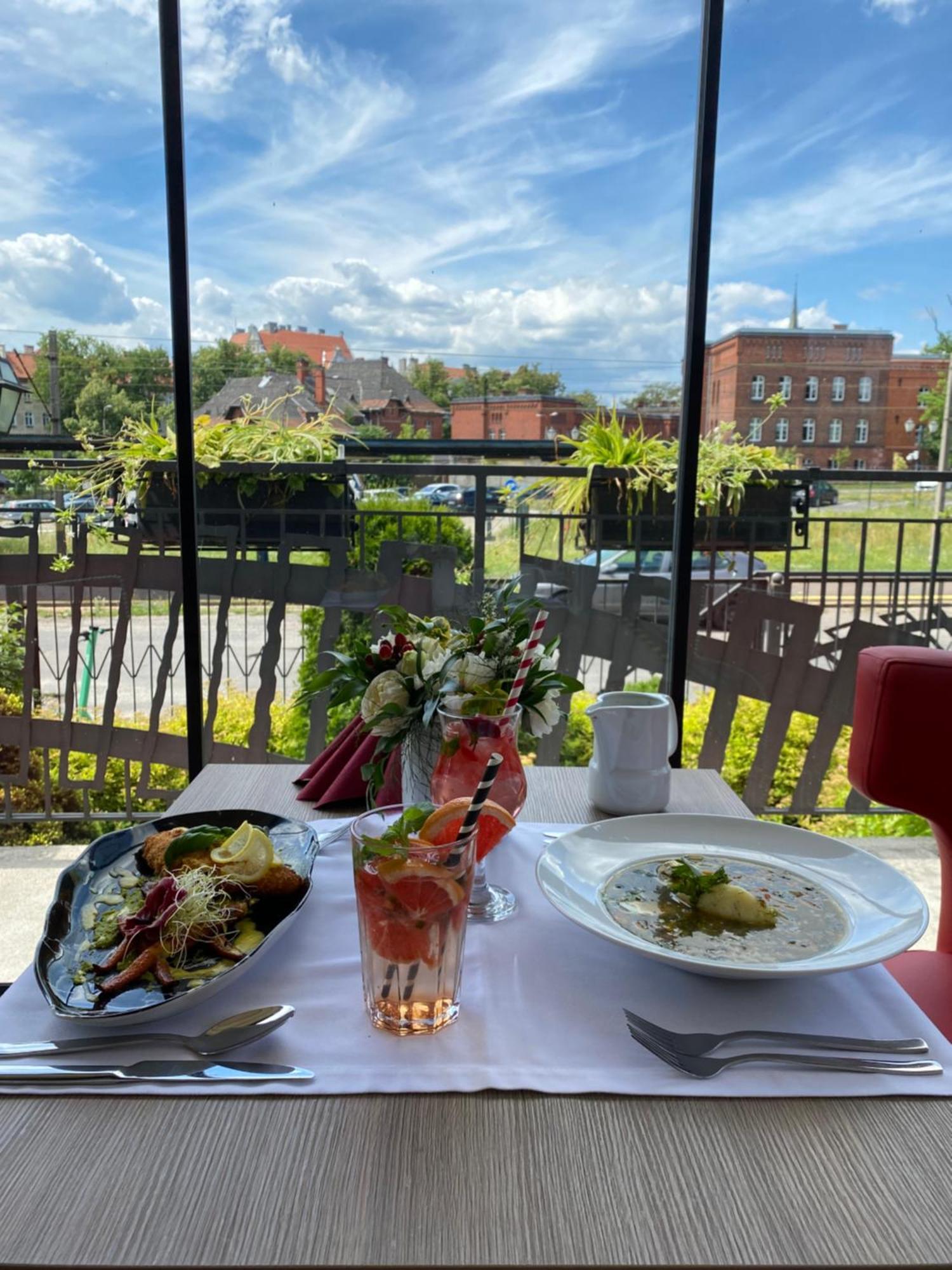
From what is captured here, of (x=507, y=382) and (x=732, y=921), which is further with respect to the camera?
(x=507, y=382)

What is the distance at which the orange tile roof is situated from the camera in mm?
2293

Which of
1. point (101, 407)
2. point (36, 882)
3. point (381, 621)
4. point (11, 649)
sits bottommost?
point (36, 882)

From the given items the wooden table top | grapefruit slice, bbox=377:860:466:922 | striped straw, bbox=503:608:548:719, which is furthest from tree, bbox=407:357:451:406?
the wooden table top

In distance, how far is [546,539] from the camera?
95.3 inches

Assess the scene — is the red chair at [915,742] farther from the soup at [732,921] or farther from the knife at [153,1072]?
the knife at [153,1072]

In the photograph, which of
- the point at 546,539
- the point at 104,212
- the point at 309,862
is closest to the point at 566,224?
the point at 546,539

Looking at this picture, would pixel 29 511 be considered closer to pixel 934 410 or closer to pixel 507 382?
pixel 507 382

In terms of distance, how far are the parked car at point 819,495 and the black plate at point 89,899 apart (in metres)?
1.82

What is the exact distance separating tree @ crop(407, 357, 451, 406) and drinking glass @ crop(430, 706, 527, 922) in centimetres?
153

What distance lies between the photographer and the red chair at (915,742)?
1427 mm

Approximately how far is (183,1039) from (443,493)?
1.83m

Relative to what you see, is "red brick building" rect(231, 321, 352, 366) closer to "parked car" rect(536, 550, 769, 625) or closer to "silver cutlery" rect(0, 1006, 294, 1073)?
"parked car" rect(536, 550, 769, 625)

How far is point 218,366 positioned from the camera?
224 centimetres

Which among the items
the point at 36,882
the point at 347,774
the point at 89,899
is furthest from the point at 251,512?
the point at 89,899
